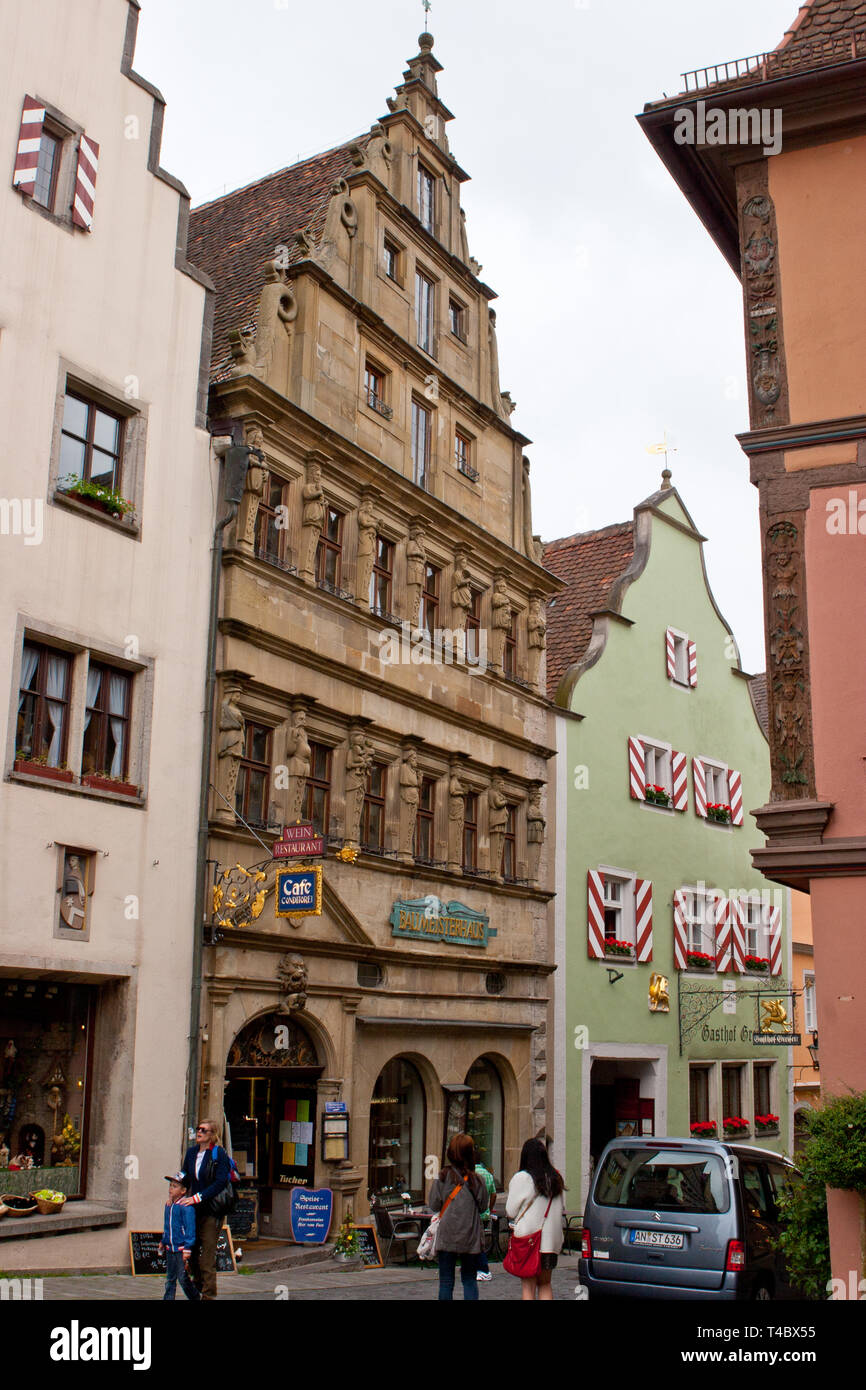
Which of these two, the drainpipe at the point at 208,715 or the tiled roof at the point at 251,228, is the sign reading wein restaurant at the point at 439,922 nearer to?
the drainpipe at the point at 208,715

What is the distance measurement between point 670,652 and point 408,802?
10778 mm

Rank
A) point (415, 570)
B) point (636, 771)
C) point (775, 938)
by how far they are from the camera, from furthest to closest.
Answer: point (775, 938)
point (636, 771)
point (415, 570)

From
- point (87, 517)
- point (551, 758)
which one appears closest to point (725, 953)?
point (551, 758)

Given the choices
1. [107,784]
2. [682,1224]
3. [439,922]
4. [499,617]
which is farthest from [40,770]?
[499,617]

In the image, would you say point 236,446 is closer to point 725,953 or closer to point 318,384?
point 318,384

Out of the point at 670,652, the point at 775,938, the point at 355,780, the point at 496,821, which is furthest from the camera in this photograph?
the point at 775,938

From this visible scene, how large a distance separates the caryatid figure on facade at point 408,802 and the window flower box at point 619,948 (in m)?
6.34

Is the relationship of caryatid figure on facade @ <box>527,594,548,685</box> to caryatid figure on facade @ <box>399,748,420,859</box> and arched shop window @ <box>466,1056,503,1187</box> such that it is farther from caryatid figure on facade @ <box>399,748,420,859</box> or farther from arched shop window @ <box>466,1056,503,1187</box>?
arched shop window @ <box>466,1056,503,1187</box>

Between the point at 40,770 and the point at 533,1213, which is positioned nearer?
the point at 533,1213

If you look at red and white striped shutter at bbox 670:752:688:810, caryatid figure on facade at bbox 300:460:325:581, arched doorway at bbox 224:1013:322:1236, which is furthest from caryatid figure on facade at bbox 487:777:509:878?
red and white striped shutter at bbox 670:752:688:810

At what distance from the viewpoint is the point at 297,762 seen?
18.1 metres

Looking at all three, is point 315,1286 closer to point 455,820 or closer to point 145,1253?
point 145,1253

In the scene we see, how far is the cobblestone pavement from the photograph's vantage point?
502 inches

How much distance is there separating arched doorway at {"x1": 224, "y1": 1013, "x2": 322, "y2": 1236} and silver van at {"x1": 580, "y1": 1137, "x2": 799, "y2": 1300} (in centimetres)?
586
